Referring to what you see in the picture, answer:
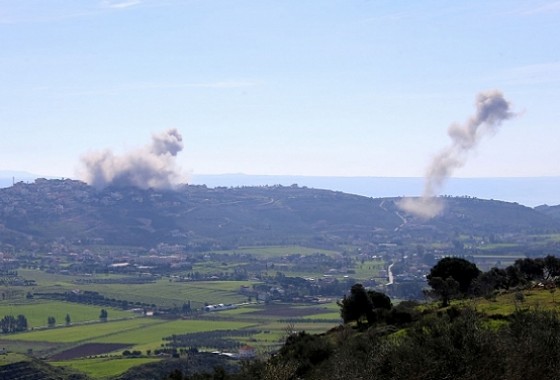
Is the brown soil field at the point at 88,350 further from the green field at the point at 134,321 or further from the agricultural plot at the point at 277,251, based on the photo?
the agricultural plot at the point at 277,251

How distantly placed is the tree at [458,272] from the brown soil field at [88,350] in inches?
1375

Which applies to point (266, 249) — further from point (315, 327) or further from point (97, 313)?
point (315, 327)

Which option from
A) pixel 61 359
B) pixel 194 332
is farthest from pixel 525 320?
pixel 194 332

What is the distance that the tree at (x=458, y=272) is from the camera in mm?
50000

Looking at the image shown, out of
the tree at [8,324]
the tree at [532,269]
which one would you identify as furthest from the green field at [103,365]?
the tree at [532,269]

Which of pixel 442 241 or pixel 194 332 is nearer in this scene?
pixel 194 332

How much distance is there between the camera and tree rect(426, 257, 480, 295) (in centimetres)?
5000

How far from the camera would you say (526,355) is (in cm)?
1838

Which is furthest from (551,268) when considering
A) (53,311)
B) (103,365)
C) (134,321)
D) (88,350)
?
(53,311)

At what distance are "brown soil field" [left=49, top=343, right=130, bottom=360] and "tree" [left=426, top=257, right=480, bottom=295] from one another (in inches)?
1375

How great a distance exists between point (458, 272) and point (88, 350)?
130 feet

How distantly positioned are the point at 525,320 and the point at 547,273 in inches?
1179

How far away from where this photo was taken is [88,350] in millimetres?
75438

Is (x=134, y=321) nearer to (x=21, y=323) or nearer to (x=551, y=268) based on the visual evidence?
(x=21, y=323)
